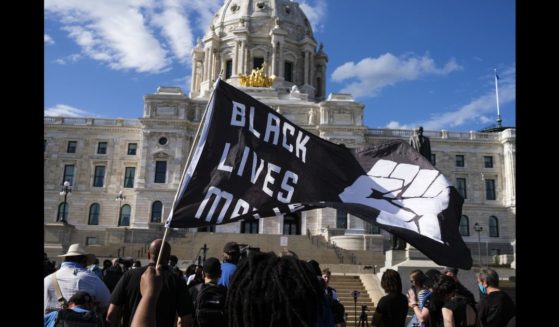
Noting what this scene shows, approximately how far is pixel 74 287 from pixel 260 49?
6159 centimetres

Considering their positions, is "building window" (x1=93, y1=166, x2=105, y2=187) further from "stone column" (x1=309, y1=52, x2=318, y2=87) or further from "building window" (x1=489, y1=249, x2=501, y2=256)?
"building window" (x1=489, y1=249, x2=501, y2=256)

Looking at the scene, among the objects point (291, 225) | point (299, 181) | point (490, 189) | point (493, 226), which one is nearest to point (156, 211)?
point (291, 225)

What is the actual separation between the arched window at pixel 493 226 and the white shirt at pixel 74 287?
5539cm

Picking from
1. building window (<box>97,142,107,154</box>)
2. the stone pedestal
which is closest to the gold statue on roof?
building window (<box>97,142,107,154</box>)

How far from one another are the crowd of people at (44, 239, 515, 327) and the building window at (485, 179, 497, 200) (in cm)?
5205

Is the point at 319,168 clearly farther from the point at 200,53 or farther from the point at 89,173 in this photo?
the point at 200,53

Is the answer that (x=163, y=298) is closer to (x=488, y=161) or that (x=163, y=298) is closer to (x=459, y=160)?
(x=459, y=160)

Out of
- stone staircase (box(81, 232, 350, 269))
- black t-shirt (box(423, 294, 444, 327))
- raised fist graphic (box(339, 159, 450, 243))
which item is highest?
raised fist graphic (box(339, 159, 450, 243))

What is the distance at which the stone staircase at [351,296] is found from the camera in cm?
1661

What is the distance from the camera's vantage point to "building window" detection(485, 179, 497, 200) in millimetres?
55969
